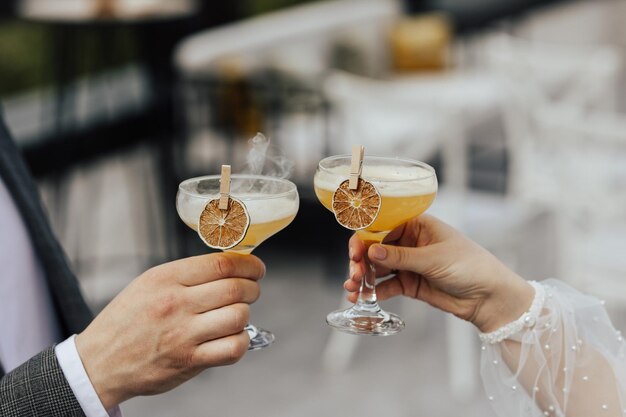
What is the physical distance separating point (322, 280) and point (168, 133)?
104 centimetres

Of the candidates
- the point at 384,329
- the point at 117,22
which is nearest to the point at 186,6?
the point at 117,22

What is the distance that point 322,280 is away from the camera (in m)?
3.93

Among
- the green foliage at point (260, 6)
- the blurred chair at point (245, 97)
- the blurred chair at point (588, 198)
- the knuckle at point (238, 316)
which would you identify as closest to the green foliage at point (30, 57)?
the blurred chair at point (245, 97)

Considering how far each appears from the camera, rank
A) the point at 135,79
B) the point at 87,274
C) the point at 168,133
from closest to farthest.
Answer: the point at 87,274
the point at 168,133
the point at 135,79

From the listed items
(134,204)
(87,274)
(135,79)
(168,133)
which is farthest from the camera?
(135,79)

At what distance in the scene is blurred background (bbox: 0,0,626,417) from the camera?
9.93ft

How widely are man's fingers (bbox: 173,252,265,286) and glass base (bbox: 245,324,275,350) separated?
0.23 meters

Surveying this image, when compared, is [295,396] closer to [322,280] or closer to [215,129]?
[322,280]

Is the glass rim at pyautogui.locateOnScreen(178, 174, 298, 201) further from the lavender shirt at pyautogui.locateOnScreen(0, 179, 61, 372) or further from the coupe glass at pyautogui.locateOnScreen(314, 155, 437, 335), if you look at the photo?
the lavender shirt at pyautogui.locateOnScreen(0, 179, 61, 372)

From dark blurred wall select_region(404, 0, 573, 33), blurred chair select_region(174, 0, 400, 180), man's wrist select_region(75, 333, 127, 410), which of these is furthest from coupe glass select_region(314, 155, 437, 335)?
dark blurred wall select_region(404, 0, 573, 33)

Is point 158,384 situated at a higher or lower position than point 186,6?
lower

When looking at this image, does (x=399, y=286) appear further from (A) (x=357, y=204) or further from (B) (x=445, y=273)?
(A) (x=357, y=204)

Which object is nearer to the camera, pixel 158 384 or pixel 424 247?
pixel 158 384

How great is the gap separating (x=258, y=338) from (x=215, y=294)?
0.32 metres
